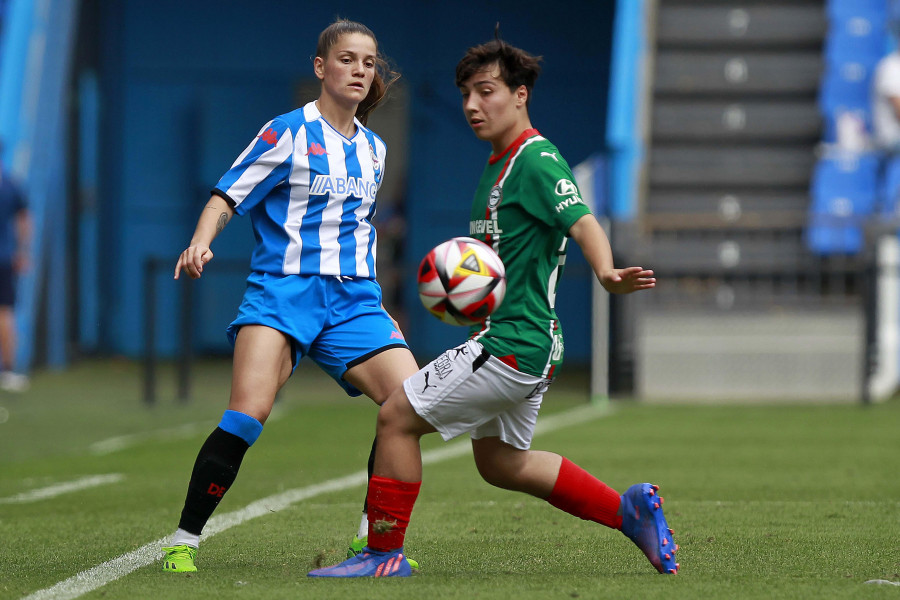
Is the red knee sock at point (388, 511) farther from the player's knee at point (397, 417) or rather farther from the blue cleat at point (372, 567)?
the player's knee at point (397, 417)

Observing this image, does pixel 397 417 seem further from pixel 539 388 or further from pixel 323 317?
pixel 323 317

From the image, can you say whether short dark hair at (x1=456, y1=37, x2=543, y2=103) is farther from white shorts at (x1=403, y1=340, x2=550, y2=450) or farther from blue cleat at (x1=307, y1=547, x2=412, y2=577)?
blue cleat at (x1=307, y1=547, x2=412, y2=577)

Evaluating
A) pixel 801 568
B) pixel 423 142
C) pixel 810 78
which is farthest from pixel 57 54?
pixel 801 568

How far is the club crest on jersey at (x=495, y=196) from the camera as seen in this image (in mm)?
4370

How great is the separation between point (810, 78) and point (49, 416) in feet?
28.7

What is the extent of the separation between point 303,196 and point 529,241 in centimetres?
90

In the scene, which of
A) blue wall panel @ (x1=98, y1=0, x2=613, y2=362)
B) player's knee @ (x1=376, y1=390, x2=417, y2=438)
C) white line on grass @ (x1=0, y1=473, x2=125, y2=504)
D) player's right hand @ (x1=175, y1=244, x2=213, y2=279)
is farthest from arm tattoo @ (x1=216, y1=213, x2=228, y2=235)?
blue wall panel @ (x1=98, y1=0, x2=613, y2=362)

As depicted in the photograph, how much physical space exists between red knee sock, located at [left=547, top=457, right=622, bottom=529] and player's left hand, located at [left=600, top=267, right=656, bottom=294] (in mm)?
754

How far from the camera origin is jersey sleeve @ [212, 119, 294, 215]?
4684 millimetres

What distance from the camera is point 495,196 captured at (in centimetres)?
439

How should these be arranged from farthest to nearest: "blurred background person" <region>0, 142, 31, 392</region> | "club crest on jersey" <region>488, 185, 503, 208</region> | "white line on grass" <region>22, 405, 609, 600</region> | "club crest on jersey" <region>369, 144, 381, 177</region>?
"blurred background person" <region>0, 142, 31, 392</region> → "club crest on jersey" <region>369, 144, 381, 177</region> → "club crest on jersey" <region>488, 185, 503, 208</region> → "white line on grass" <region>22, 405, 609, 600</region>

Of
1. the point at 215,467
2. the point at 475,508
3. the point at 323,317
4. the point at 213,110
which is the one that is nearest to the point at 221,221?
the point at 323,317

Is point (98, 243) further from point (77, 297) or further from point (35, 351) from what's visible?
point (35, 351)

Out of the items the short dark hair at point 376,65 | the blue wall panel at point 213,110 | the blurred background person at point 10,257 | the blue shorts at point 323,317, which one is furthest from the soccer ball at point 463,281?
the blue wall panel at point 213,110
